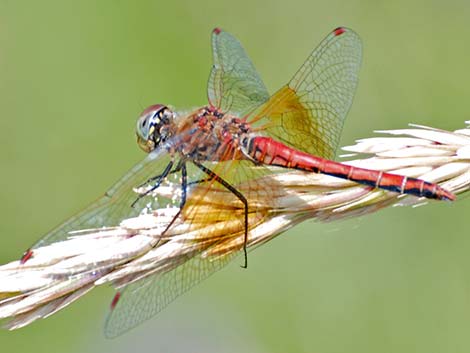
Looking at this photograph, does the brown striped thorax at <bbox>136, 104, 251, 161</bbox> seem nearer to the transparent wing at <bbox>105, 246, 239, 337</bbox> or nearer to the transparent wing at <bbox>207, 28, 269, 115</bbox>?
the transparent wing at <bbox>207, 28, 269, 115</bbox>

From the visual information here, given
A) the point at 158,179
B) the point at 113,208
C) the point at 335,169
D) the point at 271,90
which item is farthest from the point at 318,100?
the point at 271,90

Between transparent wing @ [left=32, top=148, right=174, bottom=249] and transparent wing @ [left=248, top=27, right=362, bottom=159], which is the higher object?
transparent wing @ [left=248, top=27, right=362, bottom=159]

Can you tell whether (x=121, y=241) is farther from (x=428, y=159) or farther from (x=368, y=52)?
(x=368, y=52)

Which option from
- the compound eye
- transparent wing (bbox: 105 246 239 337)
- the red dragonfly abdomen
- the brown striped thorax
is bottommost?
transparent wing (bbox: 105 246 239 337)

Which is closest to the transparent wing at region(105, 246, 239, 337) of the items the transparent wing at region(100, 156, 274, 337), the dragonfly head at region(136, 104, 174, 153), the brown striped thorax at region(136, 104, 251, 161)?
the transparent wing at region(100, 156, 274, 337)

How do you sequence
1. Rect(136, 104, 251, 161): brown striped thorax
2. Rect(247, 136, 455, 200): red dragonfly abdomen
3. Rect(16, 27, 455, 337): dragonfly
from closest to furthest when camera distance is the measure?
1. Rect(247, 136, 455, 200): red dragonfly abdomen
2. Rect(16, 27, 455, 337): dragonfly
3. Rect(136, 104, 251, 161): brown striped thorax

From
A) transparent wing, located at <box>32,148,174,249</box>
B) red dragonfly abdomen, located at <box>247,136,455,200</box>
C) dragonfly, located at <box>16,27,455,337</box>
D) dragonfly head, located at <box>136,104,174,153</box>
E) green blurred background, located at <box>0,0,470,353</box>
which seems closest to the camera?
red dragonfly abdomen, located at <box>247,136,455,200</box>
